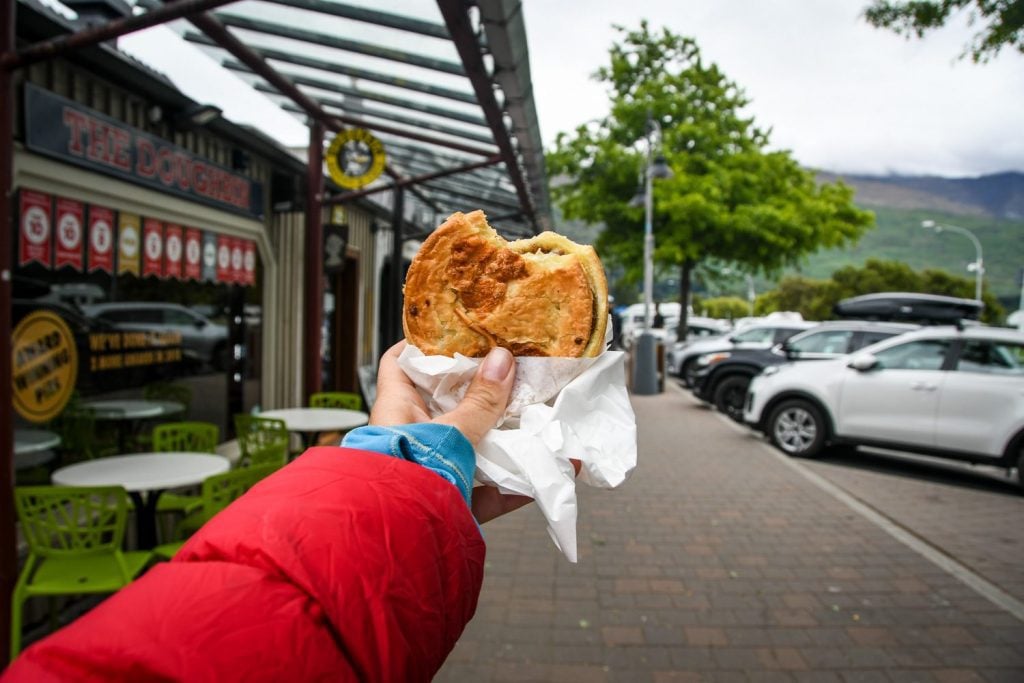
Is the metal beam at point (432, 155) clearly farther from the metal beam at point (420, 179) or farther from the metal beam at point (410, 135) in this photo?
the metal beam at point (410, 135)

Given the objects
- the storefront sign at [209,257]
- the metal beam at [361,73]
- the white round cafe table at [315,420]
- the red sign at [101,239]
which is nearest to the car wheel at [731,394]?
the white round cafe table at [315,420]

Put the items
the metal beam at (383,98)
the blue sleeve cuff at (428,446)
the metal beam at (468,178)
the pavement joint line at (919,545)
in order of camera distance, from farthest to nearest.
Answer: the metal beam at (468,178) < the metal beam at (383,98) < the pavement joint line at (919,545) < the blue sleeve cuff at (428,446)

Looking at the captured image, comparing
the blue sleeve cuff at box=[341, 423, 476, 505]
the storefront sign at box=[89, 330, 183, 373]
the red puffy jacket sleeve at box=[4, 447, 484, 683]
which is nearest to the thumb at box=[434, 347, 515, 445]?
the blue sleeve cuff at box=[341, 423, 476, 505]

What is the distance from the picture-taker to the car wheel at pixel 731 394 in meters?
12.7

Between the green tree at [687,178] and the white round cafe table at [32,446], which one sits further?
the green tree at [687,178]

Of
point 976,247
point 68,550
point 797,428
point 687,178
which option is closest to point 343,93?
point 68,550

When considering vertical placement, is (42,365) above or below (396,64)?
below

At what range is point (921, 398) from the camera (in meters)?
8.27

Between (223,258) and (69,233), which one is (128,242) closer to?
(69,233)

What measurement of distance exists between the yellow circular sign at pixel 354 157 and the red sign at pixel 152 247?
183 centimetres

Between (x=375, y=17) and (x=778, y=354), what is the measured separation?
1055cm

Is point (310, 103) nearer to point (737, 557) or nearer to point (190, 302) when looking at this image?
point (190, 302)

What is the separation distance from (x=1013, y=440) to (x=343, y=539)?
910 centimetres

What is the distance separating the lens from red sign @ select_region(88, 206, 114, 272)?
5094mm
